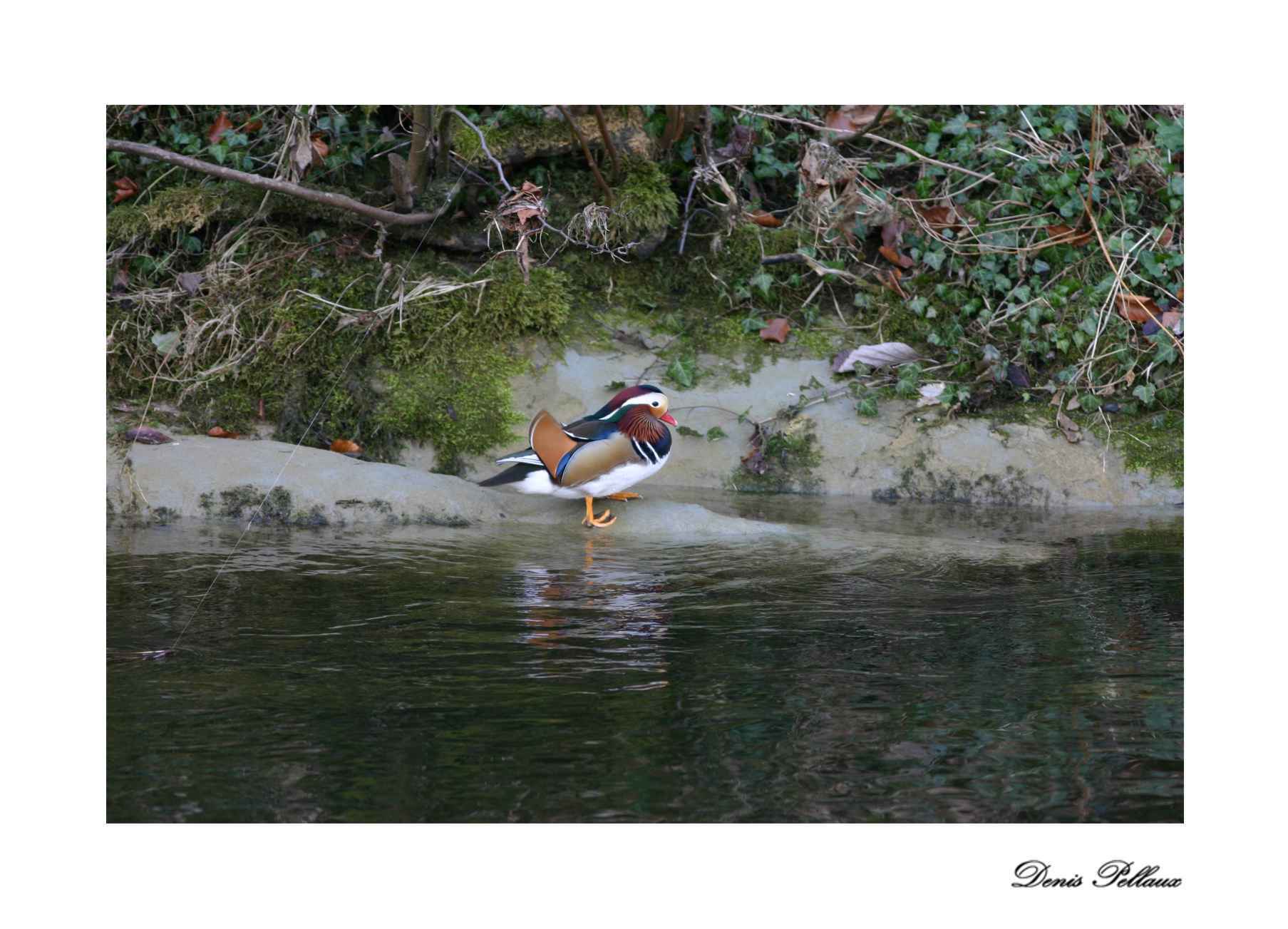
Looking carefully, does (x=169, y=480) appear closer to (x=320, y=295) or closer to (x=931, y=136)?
(x=320, y=295)

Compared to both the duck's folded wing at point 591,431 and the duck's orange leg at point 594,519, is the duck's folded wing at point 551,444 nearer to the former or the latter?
the duck's folded wing at point 591,431

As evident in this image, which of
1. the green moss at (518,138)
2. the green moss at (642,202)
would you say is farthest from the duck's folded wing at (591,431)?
the green moss at (518,138)

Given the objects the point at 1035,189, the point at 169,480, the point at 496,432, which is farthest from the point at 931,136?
the point at 169,480

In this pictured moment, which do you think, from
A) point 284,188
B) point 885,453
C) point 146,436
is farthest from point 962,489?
point 146,436

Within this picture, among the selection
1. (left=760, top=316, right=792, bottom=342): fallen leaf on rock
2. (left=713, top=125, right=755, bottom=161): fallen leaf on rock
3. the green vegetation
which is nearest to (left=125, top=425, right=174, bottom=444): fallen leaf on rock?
the green vegetation

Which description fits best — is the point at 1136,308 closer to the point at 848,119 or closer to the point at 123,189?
the point at 848,119

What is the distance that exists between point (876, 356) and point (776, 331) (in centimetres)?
57

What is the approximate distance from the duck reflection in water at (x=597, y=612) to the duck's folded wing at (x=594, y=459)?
35 centimetres

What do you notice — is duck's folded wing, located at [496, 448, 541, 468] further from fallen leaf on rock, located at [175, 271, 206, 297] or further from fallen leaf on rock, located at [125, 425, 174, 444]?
fallen leaf on rock, located at [175, 271, 206, 297]

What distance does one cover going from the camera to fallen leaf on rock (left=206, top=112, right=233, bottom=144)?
6887 millimetres

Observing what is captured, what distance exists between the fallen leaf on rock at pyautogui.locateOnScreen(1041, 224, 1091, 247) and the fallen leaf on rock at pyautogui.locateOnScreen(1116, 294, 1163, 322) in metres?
0.43

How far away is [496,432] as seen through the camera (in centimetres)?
637

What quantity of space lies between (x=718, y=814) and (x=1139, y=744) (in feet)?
3.80

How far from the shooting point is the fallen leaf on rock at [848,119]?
7180 mm
